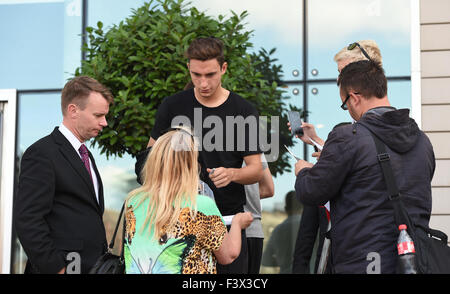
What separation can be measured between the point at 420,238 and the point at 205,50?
176 cm

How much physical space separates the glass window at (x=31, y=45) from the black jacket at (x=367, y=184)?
18.3ft

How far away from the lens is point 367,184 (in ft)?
9.83

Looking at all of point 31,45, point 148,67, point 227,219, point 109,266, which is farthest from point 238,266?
point 31,45

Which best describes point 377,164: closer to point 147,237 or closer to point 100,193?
point 147,237

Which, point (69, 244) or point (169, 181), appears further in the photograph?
point (69, 244)

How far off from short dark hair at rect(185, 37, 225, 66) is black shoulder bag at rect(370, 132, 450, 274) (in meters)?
1.33

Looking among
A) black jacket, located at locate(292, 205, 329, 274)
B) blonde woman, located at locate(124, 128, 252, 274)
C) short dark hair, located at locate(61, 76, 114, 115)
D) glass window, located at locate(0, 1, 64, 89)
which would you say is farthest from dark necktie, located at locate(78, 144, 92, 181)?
glass window, located at locate(0, 1, 64, 89)

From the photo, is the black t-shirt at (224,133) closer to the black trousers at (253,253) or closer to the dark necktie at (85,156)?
the dark necktie at (85,156)

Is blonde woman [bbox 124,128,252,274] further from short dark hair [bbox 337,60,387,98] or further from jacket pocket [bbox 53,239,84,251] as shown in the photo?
short dark hair [bbox 337,60,387,98]

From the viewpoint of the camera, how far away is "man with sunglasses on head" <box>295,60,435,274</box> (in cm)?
297

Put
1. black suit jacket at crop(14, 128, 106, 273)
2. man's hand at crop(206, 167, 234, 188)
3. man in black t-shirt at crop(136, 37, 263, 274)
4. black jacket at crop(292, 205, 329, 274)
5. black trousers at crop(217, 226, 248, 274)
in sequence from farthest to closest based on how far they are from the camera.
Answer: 1. black jacket at crop(292, 205, 329, 274)
2. man in black t-shirt at crop(136, 37, 263, 274)
3. black trousers at crop(217, 226, 248, 274)
4. man's hand at crop(206, 167, 234, 188)
5. black suit jacket at crop(14, 128, 106, 273)

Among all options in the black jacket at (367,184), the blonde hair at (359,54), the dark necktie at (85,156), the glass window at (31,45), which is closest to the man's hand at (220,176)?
the black jacket at (367,184)

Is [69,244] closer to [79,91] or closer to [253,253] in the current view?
[79,91]
